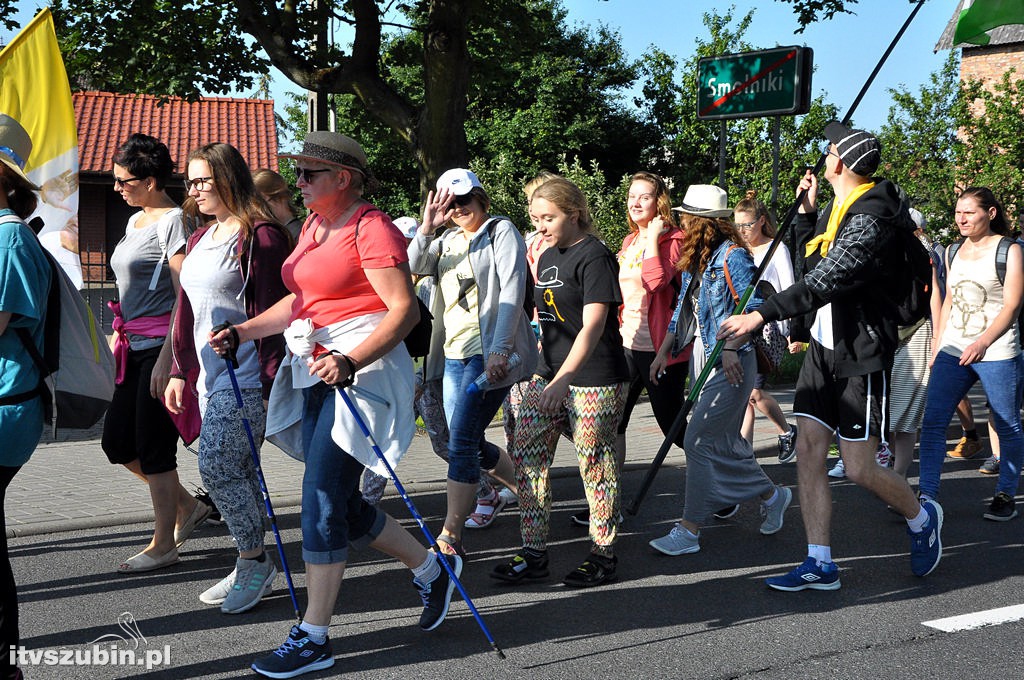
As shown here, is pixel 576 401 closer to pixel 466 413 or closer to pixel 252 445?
pixel 466 413

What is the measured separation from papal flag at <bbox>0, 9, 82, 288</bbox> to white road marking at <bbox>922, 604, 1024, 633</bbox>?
14.6ft

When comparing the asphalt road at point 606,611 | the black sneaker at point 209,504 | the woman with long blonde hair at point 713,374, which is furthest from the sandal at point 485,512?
the black sneaker at point 209,504

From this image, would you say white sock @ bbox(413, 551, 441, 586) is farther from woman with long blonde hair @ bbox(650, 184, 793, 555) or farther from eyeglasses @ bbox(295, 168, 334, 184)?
woman with long blonde hair @ bbox(650, 184, 793, 555)

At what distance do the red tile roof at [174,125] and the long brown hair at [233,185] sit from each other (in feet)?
73.9

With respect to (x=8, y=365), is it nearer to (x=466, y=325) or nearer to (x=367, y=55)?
(x=466, y=325)

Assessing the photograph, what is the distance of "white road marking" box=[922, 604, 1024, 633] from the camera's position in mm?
4406

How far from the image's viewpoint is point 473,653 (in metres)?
4.07

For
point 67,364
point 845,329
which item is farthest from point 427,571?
point 845,329

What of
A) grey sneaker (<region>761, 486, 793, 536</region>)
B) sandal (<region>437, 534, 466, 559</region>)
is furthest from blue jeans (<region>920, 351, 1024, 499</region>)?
sandal (<region>437, 534, 466, 559</region>)

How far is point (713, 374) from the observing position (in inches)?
218

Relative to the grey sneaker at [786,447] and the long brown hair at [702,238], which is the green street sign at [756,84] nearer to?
the long brown hair at [702,238]

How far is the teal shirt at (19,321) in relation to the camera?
11.0 feet

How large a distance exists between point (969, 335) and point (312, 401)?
428 cm

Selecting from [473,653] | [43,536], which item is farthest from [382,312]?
[43,536]
